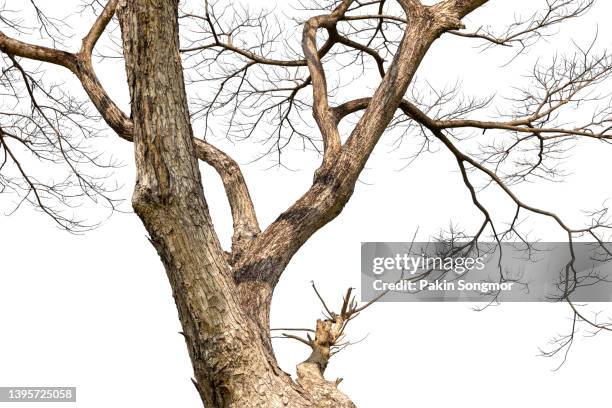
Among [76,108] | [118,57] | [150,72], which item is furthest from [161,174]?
[76,108]

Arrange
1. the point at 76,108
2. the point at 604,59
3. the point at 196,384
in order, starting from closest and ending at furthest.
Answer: the point at 196,384 → the point at 604,59 → the point at 76,108

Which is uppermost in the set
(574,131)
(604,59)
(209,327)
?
(604,59)

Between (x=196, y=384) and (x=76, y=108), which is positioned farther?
(x=76, y=108)

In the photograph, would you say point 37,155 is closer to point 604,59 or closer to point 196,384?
point 196,384

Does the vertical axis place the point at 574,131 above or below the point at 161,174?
above

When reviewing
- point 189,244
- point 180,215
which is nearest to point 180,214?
point 180,215

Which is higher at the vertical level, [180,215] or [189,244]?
[180,215]

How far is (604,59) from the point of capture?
5.54m

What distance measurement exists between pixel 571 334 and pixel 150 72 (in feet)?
11.7

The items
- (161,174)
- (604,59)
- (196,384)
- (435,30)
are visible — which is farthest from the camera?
(604,59)

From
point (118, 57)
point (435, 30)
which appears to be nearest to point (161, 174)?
point (435, 30)

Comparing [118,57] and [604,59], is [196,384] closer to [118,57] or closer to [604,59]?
[118,57]

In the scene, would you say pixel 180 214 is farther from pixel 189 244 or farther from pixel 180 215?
pixel 189 244

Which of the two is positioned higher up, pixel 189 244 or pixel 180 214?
pixel 180 214
